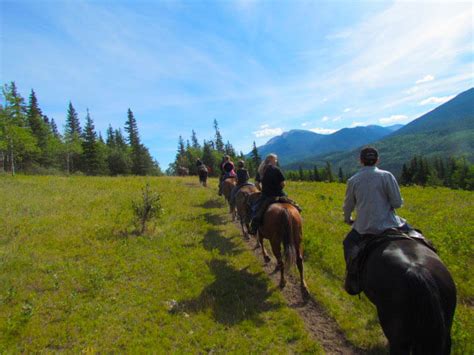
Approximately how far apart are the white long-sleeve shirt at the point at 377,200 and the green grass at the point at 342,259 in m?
2.51

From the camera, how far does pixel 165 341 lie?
222 inches

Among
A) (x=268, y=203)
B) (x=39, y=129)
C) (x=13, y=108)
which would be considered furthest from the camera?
(x=39, y=129)

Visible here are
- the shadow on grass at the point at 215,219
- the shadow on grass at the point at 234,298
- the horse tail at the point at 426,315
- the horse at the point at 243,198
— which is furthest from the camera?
the shadow on grass at the point at 215,219

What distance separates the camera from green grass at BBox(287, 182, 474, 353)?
5723mm

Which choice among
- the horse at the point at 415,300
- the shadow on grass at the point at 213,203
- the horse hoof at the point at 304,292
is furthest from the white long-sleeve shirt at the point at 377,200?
the shadow on grass at the point at 213,203

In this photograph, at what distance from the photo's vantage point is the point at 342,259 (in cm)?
911

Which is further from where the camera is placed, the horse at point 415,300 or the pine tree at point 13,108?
the pine tree at point 13,108

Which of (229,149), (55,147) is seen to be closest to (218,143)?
(229,149)

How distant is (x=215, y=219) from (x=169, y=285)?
7.71 m

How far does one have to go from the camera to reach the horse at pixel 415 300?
347 centimetres

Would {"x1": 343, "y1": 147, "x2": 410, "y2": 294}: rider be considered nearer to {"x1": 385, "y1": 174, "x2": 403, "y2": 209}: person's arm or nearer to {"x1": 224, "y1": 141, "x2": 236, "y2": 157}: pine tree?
{"x1": 385, "y1": 174, "x2": 403, "y2": 209}: person's arm

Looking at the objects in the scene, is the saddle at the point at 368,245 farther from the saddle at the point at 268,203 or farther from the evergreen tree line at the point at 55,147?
the evergreen tree line at the point at 55,147

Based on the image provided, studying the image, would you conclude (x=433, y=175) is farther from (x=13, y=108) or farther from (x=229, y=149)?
(x=13, y=108)

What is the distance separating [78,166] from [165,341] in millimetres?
79656
